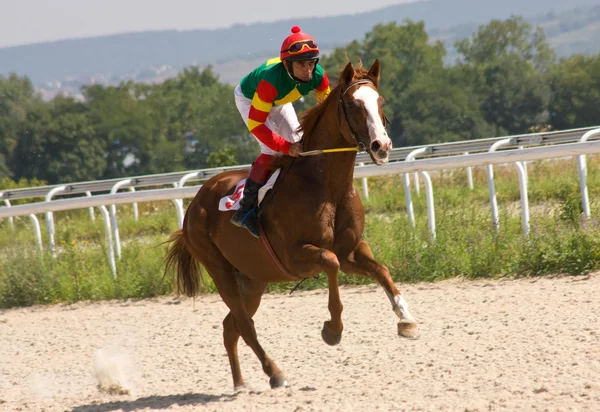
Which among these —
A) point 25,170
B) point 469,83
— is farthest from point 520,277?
point 469,83

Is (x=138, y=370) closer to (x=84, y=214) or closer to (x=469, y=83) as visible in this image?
(x=84, y=214)

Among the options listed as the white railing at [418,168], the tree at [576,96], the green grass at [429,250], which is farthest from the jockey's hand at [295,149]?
the tree at [576,96]

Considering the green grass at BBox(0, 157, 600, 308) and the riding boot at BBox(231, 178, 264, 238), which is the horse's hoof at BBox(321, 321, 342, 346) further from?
the green grass at BBox(0, 157, 600, 308)

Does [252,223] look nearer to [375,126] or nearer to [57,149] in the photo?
[375,126]

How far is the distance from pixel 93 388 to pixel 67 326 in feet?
7.41

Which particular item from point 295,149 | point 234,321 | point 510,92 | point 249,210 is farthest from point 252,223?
point 510,92

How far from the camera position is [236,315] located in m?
5.75

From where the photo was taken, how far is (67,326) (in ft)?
27.1

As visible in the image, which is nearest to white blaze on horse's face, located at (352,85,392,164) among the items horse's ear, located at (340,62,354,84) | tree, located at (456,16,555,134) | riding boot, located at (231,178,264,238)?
horse's ear, located at (340,62,354,84)

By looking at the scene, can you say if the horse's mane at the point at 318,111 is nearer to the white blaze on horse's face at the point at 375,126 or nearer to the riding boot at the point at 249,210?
the white blaze on horse's face at the point at 375,126

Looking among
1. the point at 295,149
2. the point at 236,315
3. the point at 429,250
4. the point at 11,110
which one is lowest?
the point at 429,250

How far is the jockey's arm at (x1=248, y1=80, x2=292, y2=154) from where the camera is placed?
5105 mm

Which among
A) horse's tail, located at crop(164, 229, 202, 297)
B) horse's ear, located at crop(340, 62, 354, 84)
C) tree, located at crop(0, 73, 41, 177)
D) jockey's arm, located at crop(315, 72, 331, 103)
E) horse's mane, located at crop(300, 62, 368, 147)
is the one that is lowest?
horse's tail, located at crop(164, 229, 202, 297)

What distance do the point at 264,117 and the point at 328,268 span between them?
1.00 m
